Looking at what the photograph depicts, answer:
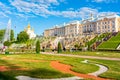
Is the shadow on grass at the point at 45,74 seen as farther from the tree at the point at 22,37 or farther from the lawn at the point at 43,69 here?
the tree at the point at 22,37

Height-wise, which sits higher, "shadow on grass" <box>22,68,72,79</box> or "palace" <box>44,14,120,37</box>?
"palace" <box>44,14,120,37</box>

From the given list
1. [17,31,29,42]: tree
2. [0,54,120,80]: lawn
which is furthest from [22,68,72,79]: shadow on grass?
[17,31,29,42]: tree

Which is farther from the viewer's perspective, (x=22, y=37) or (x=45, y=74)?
(x=22, y=37)

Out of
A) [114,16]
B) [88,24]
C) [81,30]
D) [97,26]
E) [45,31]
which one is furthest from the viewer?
[45,31]

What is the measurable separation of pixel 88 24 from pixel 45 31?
62.0 m

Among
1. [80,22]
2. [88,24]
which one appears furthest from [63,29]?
[88,24]

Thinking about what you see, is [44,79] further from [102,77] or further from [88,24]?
[88,24]

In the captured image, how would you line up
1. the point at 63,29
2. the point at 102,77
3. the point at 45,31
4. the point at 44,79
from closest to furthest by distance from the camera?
the point at 44,79
the point at 102,77
the point at 63,29
the point at 45,31

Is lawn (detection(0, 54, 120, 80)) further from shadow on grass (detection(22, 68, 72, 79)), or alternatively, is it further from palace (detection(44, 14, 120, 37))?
palace (detection(44, 14, 120, 37))

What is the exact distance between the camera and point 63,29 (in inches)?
5782

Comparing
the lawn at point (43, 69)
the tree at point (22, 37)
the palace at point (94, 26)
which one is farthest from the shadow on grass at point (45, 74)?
the tree at point (22, 37)

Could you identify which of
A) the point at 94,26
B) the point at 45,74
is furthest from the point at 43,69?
the point at 94,26

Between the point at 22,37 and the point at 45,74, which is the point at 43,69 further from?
the point at 22,37

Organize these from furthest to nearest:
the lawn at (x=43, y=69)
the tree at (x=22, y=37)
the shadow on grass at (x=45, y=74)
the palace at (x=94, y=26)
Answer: the tree at (x=22, y=37), the palace at (x=94, y=26), the lawn at (x=43, y=69), the shadow on grass at (x=45, y=74)
